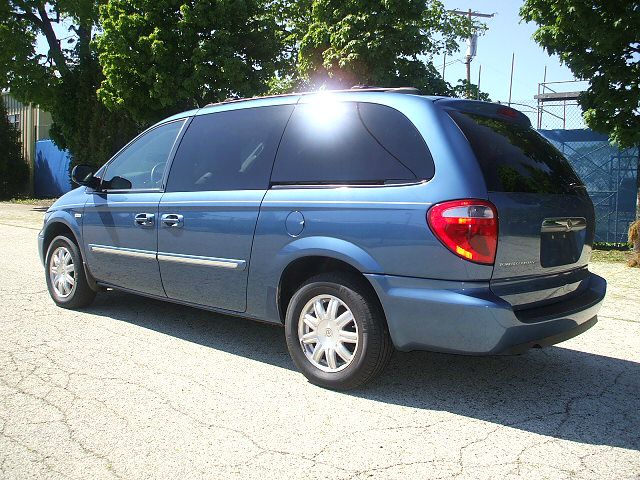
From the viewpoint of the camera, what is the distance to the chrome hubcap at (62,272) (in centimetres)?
587

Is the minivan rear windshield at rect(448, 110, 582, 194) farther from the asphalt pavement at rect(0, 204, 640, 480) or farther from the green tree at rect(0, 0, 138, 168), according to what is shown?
the green tree at rect(0, 0, 138, 168)

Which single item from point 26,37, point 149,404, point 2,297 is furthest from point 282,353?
point 26,37

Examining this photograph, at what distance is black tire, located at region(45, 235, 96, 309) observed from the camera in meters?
5.75

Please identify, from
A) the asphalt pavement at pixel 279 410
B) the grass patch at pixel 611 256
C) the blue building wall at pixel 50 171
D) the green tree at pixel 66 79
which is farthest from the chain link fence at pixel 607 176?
the blue building wall at pixel 50 171

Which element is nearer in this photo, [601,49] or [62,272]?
[62,272]

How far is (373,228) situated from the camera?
354 centimetres

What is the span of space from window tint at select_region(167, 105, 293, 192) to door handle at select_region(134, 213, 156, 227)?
A: 0.28 meters

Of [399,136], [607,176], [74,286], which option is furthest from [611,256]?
[74,286]

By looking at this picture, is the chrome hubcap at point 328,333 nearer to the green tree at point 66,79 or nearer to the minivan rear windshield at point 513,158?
the minivan rear windshield at point 513,158

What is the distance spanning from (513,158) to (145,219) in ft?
9.51

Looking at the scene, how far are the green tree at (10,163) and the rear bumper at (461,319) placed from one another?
29403 millimetres

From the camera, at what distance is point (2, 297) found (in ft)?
21.2

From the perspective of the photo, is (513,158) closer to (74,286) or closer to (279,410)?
(279,410)

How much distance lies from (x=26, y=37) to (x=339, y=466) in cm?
2385
